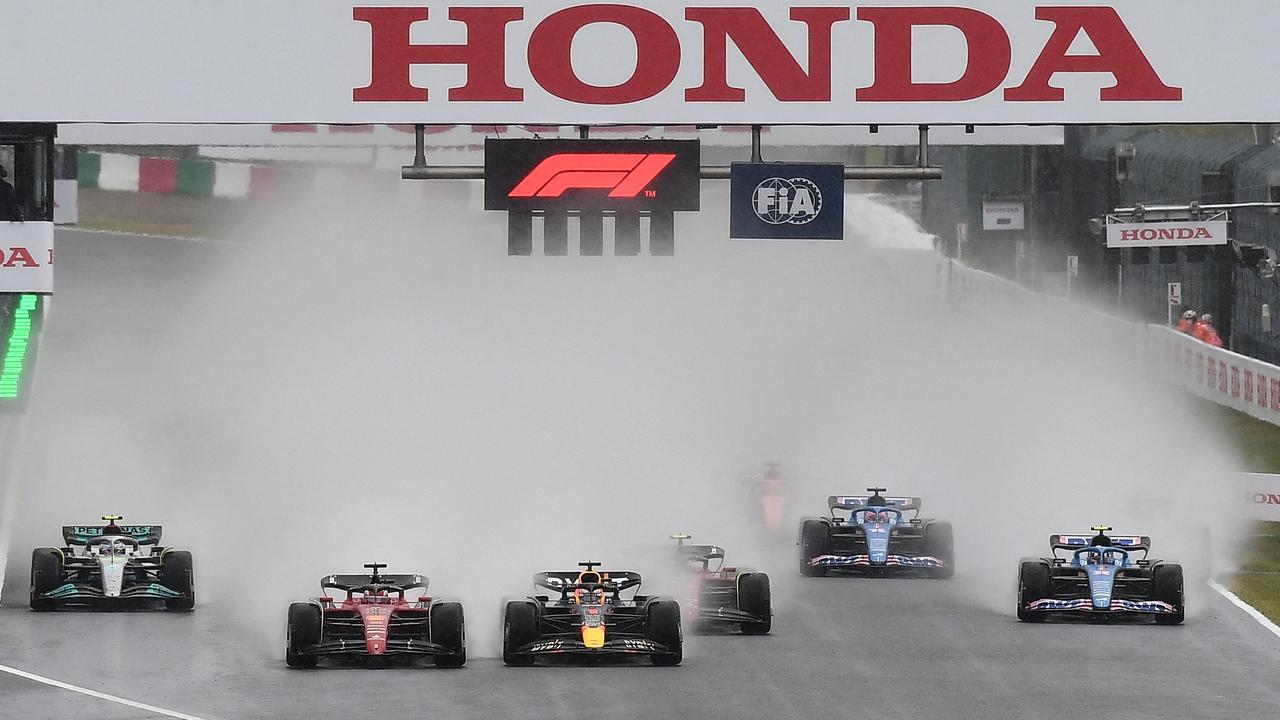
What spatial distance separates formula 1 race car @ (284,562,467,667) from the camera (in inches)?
826

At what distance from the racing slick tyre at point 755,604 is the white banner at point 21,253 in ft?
23.6

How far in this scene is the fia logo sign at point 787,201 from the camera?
20172mm

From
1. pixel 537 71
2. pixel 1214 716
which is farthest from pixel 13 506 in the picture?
pixel 1214 716

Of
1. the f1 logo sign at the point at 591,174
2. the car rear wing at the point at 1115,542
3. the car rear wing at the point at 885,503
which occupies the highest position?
the f1 logo sign at the point at 591,174

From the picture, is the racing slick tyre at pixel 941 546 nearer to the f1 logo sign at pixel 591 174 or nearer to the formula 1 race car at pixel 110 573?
the formula 1 race car at pixel 110 573

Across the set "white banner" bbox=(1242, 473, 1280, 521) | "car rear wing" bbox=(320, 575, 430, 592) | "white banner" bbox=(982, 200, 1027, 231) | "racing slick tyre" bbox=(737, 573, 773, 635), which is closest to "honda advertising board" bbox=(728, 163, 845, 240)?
"car rear wing" bbox=(320, 575, 430, 592)

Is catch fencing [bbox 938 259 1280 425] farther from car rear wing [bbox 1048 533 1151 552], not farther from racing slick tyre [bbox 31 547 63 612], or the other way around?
racing slick tyre [bbox 31 547 63 612]

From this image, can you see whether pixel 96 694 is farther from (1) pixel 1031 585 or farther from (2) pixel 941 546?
(2) pixel 941 546

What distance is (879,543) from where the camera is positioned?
28.2m

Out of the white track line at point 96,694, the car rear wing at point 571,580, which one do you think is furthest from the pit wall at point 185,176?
the white track line at point 96,694

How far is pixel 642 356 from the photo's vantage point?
174ft

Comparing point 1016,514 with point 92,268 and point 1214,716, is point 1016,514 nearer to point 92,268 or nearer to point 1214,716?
point 1214,716

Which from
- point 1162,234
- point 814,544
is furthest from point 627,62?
point 1162,234

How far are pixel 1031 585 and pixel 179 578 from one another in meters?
8.72
